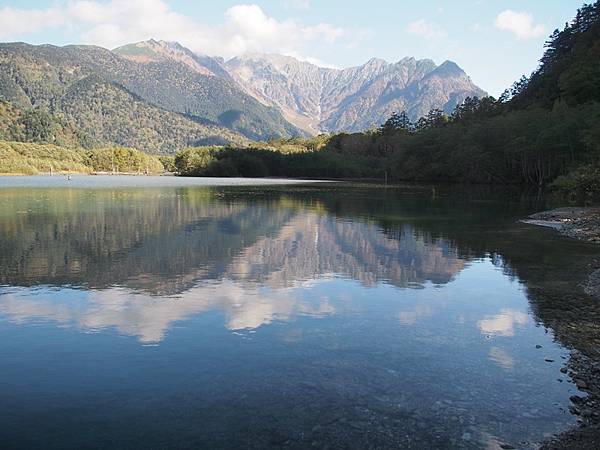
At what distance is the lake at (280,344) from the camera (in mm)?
8109

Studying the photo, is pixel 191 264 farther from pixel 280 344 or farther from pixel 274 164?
pixel 274 164

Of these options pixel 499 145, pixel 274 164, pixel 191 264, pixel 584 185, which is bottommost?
pixel 191 264

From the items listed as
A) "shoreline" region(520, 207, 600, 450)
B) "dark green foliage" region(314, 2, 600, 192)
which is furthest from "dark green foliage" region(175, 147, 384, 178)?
"shoreline" region(520, 207, 600, 450)

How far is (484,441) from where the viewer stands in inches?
306

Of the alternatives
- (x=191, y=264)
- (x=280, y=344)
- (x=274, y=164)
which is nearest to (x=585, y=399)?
(x=280, y=344)

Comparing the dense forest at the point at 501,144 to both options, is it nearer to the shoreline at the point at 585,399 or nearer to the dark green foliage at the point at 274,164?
the dark green foliage at the point at 274,164

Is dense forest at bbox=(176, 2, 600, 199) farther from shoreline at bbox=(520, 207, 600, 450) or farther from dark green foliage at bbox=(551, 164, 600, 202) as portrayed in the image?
shoreline at bbox=(520, 207, 600, 450)

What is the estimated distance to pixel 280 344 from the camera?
11.9 meters

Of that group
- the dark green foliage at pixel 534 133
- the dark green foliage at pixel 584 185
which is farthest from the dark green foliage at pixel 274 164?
the dark green foliage at pixel 584 185

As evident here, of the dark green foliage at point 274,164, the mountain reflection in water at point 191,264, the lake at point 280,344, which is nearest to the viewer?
the lake at point 280,344

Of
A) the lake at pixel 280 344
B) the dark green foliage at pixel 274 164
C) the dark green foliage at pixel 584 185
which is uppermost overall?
the dark green foliage at pixel 274 164

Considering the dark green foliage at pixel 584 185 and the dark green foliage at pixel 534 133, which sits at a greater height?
the dark green foliage at pixel 534 133

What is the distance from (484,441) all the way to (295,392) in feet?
10.1

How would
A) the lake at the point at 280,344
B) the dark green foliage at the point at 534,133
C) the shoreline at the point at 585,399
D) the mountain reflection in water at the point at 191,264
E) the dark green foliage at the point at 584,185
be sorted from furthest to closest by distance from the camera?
the dark green foliage at the point at 534,133 → the dark green foliage at the point at 584,185 → the mountain reflection in water at the point at 191,264 → the lake at the point at 280,344 → the shoreline at the point at 585,399
